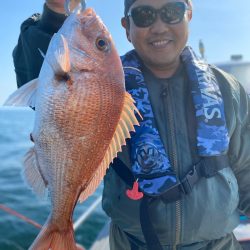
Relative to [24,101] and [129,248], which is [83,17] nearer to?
[24,101]

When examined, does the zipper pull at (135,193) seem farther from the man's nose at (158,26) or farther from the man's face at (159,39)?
the man's nose at (158,26)

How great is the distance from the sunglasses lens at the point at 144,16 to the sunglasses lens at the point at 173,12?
0.25 ft

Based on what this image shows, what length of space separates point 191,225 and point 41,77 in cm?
148

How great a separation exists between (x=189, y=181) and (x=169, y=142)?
0.33m

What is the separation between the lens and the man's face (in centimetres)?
265

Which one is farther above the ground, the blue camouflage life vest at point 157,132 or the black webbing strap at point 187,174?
the blue camouflage life vest at point 157,132

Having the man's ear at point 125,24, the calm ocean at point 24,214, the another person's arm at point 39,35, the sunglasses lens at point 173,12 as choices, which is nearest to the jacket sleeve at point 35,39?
the another person's arm at point 39,35

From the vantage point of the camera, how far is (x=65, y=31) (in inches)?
75.2

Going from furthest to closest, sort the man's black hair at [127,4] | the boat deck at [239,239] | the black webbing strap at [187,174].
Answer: the boat deck at [239,239]
the man's black hair at [127,4]
the black webbing strap at [187,174]

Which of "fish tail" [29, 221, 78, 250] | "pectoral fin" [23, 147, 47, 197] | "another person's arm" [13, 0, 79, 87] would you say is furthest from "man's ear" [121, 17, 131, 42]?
"fish tail" [29, 221, 78, 250]

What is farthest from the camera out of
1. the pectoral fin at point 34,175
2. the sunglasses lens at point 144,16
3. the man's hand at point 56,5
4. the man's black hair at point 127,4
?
the man's black hair at point 127,4

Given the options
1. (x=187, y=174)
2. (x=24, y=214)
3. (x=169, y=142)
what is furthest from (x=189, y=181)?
(x=24, y=214)

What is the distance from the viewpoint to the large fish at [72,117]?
1.80 metres

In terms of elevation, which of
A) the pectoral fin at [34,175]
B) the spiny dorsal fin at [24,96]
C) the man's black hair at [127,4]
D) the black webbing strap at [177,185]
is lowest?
the black webbing strap at [177,185]
